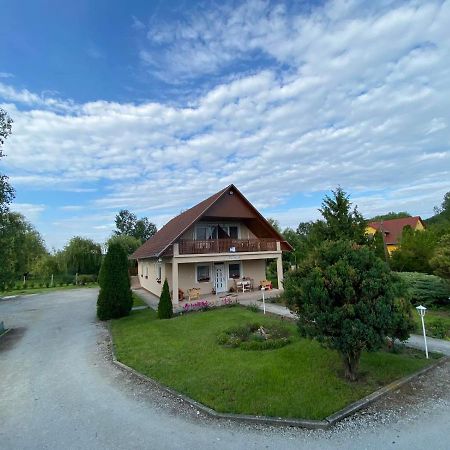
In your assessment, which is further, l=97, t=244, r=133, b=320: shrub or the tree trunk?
l=97, t=244, r=133, b=320: shrub

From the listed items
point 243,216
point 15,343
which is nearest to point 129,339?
point 15,343

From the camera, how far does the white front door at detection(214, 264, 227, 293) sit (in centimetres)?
2178

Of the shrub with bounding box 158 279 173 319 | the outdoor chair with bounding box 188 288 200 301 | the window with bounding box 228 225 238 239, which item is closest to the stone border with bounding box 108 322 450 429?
the shrub with bounding box 158 279 173 319

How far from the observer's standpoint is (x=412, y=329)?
689cm

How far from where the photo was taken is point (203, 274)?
21.4 meters

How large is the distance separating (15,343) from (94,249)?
31.5 metres

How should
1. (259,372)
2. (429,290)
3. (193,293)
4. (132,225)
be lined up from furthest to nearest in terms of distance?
(132,225) → (193,293) → (429,290) → (259,372)

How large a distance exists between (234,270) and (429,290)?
1179 centimetres

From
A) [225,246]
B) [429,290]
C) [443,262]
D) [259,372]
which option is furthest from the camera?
[225,246]

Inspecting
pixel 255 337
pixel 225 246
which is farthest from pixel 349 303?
pixel 225 246

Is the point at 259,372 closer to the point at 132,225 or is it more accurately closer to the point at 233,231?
the point at 233,231

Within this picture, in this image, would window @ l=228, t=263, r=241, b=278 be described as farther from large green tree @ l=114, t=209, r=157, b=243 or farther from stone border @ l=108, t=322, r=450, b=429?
large green tree @ l=114, t=209, r=157, b=243

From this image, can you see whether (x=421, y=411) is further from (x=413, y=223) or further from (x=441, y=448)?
(x=413, y=223)

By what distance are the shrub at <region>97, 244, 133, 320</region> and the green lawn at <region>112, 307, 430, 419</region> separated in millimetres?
4165
